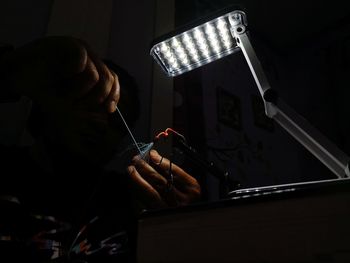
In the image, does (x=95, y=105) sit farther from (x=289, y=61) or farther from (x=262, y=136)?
(x=289, y=61)

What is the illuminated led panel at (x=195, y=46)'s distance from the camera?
0.90m

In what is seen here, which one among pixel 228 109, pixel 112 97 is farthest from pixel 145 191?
pixel 228 109

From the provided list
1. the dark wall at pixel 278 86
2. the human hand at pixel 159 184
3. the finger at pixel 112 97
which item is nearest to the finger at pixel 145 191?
the human hand at pixel 159 184

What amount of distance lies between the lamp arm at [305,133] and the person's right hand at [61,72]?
0.41m

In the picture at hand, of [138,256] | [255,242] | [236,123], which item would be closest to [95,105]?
[138,256]

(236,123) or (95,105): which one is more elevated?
(236,123)

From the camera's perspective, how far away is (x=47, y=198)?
896 millimetres

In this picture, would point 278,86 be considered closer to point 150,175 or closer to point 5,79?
point 150,175

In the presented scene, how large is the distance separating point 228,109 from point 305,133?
49.9 inches

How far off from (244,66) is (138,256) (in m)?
1.95

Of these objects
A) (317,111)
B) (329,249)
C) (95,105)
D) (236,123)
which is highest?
(317,111)

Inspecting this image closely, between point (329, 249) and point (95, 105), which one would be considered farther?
point (95, 105)

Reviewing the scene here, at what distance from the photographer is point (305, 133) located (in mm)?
668

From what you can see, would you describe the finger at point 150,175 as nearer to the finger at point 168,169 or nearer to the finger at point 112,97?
the finger at point 168,169
